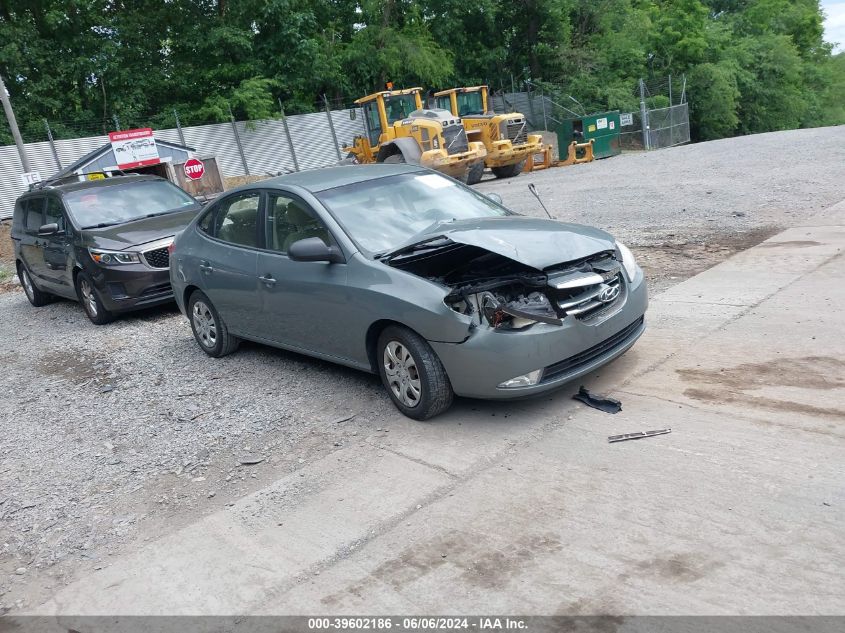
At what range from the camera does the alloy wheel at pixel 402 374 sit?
5125 millimetres

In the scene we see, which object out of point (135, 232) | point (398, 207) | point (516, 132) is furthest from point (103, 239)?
point (516, 132)

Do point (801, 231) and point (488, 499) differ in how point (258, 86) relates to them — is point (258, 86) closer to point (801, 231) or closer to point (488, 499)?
point (801, 231)

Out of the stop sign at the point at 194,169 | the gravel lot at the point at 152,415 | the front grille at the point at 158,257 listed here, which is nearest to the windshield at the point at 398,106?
the stop sign at the point at 194,169

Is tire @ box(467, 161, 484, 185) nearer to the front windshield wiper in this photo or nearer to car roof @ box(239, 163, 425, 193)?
the front windshield wiper

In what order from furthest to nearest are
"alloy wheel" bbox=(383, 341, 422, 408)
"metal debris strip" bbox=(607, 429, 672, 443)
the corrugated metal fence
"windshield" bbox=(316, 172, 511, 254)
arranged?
1. the corrugated metal fence
2. "windshield" bbox=(316, 172, 511, 254)
3. "alloy wheel" bbox=(383, 341, 422, 408)
4. "metal debris strip" bbox=(607, 429, 672, 443)

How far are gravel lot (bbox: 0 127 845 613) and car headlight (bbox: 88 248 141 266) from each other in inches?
32.2

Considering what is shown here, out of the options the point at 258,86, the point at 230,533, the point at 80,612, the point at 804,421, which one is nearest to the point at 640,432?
the point at 804,421

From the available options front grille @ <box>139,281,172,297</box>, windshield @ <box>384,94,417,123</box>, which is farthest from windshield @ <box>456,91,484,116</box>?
front grille @ <box>139,281,172,297</box>

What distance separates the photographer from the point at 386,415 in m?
5.45

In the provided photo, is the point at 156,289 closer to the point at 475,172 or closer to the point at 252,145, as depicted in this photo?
the point at 475,172

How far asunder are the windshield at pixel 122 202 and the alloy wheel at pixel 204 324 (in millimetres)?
3225

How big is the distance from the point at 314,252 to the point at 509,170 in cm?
2036

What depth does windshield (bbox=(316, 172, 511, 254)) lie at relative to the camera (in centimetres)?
571

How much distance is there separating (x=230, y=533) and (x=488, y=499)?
1.43 meters
